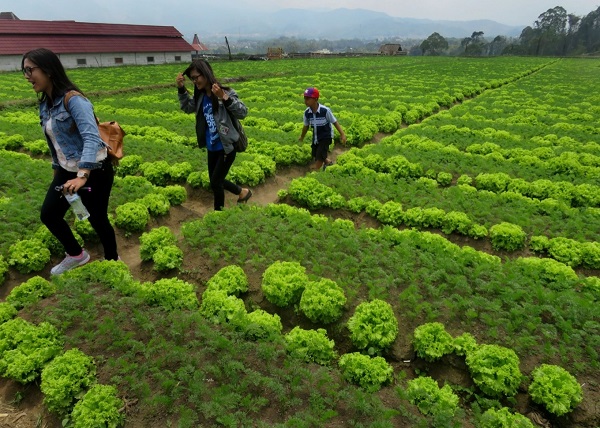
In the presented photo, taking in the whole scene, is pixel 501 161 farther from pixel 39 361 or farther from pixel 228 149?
pixel 39 361

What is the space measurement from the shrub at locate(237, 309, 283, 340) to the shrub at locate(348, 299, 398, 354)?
45.8 inches

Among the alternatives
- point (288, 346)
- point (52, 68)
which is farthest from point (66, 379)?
point (52, 68)

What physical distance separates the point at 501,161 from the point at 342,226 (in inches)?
305

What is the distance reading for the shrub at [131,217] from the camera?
28.9 feet

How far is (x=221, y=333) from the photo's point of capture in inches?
222

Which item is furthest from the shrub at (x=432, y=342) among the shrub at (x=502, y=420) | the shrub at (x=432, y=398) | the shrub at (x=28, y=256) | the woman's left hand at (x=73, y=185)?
the shrub at (x=28, y=256)

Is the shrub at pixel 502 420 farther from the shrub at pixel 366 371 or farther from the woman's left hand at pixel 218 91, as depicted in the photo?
the woman's left hand at pixel 218 91

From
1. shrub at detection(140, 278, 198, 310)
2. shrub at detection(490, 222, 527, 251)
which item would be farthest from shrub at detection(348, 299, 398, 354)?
shrub at detection(490, 222, 527, 251)

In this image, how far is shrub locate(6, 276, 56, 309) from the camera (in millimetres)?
6199

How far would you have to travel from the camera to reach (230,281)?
264 inches

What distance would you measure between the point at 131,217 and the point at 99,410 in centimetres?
515

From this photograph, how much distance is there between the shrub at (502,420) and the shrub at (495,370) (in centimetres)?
39

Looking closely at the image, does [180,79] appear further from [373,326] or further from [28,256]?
[373,326]

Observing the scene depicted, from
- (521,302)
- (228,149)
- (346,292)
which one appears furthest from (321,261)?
(521,302)
